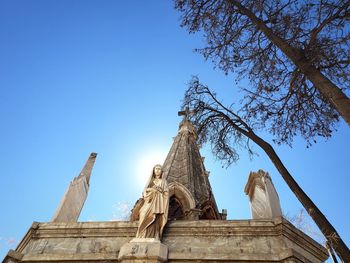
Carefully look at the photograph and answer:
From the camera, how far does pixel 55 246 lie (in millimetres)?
6539

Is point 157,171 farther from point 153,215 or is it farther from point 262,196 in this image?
point 262,196

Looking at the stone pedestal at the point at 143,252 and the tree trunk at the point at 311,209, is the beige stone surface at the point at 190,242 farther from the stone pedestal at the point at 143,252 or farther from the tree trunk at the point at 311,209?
the tree trunk at the point at 311,209

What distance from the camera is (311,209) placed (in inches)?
246

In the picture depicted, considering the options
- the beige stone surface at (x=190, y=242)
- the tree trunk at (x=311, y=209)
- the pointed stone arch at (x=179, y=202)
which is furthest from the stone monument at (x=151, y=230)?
the pointed stone arch at (x=179, y=202)

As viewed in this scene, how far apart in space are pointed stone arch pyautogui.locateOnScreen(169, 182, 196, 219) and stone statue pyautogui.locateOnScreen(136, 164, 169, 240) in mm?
5471

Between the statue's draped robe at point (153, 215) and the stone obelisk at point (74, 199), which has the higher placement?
the stone obelisk at point (74, 199)

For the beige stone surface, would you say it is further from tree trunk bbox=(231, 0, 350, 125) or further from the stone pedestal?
tree trunk bbox=(231, 0, 350, 125)

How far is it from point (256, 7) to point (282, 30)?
954 mm

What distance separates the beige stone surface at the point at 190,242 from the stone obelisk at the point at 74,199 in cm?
80

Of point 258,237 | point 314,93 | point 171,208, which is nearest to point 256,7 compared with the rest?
point 314,93

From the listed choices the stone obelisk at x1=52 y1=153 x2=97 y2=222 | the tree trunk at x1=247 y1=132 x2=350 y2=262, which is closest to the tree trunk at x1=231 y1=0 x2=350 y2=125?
the tree trunk at x1=247 y1=132 x2=350 y2=262

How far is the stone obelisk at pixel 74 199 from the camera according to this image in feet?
25.2

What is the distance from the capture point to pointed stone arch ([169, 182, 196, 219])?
12242mm

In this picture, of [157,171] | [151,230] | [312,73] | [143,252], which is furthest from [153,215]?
[312,73]
